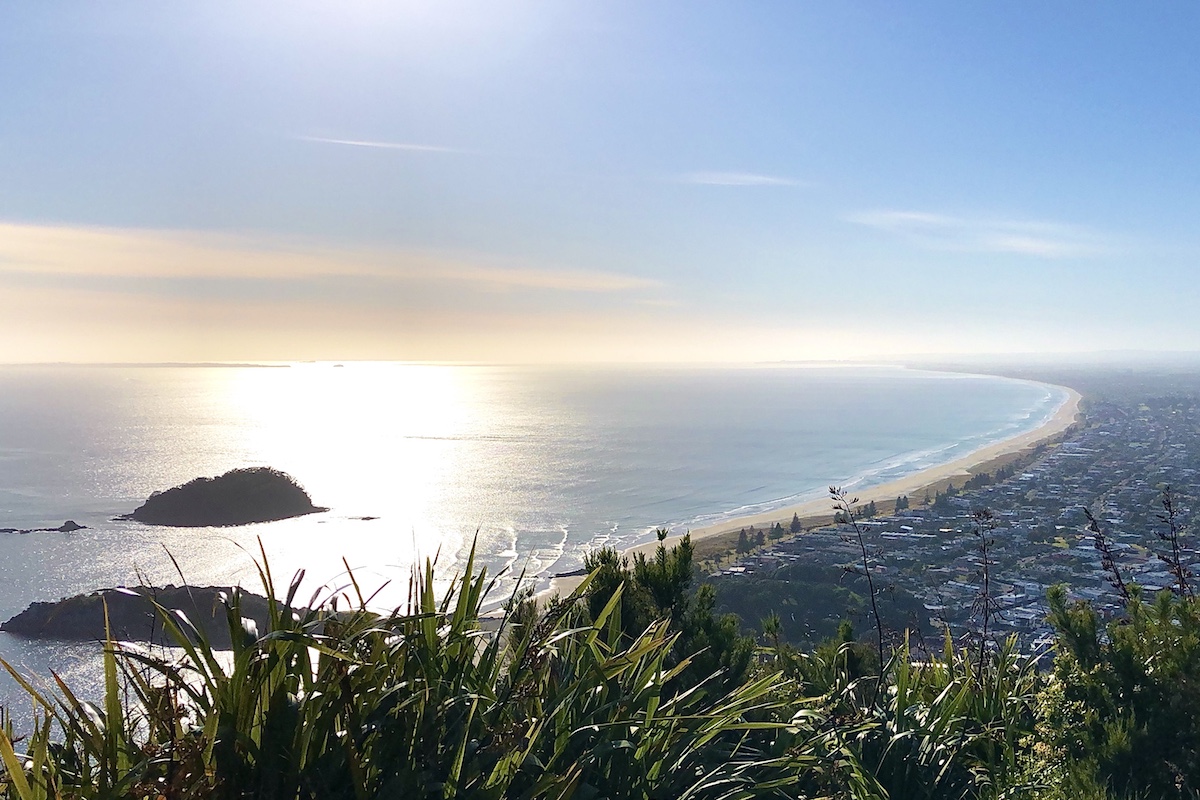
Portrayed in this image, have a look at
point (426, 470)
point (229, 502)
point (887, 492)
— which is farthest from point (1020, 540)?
point (426, 470)

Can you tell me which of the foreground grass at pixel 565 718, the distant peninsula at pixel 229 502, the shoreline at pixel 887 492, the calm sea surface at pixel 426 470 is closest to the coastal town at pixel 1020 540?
the foreground grass at pixel 565 718

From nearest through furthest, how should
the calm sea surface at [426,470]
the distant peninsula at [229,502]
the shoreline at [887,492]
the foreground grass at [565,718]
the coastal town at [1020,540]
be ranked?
1. the foreground grass at [565,718]
2. the coastal town at [1020,540]
3. the calm sea surface at [426,470]
4. the shoreline at [887,492]
5. the distant peninsula at [229,502]

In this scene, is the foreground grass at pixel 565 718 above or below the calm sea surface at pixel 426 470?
above

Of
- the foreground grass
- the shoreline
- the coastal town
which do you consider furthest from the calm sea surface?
the coastal town

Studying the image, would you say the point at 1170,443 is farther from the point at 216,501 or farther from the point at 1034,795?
the point at 1034,795

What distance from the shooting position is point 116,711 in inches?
79.3

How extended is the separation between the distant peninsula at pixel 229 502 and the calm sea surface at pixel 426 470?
4.97ft

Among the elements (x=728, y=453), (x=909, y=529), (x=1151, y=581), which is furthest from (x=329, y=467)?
(x=1151, y=581)

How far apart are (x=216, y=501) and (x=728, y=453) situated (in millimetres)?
42118

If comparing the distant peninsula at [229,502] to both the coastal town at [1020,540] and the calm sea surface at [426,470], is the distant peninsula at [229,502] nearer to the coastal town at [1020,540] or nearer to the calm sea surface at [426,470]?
the calm sea surface at [426,470]

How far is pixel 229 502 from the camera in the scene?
44094 mm

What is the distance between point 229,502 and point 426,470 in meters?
21.8

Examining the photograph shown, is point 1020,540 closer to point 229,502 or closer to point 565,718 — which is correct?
point 565,718

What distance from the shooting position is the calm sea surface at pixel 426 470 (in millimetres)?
33500
